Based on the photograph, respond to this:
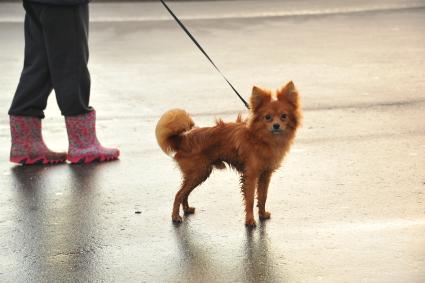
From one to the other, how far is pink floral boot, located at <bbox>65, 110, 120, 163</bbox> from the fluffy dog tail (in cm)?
163

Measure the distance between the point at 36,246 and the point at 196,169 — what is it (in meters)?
1.03

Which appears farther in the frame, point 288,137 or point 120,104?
point 120,104

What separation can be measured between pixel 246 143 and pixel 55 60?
2.10 metres

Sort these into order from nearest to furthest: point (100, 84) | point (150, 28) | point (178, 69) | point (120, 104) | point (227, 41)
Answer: point (120, 104) < point (100, 84) < point (178, 69) < point (227, 41) < point (150, 28)

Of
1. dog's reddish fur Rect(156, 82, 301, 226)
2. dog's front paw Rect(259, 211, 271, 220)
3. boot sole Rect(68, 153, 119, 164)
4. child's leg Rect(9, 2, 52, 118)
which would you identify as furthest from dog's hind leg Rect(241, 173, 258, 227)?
child's leg Rect(9, 2, 52, 118)

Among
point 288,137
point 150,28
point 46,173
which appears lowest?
point 150,28

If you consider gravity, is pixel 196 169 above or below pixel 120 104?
above

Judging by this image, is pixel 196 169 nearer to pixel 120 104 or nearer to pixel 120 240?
pixel 120 240

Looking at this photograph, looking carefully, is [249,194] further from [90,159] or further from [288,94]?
[90,159]

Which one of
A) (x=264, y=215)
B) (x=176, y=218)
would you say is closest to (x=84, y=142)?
(x=176, y=218)

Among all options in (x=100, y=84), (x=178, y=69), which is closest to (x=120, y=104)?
(x=100, y=84)

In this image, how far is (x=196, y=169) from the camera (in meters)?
6.25

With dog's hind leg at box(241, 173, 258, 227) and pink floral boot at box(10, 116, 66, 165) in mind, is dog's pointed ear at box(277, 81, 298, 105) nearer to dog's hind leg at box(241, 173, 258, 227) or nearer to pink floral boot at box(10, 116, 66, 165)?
dog's hind leg at box(241, 173, 258, 227)

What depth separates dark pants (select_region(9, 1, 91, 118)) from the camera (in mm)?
7621
